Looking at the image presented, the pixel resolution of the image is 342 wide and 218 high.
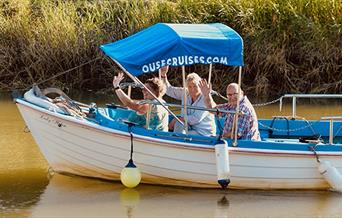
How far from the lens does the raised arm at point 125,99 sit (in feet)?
30.8

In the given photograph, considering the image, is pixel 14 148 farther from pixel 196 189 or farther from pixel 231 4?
pixel 231 4

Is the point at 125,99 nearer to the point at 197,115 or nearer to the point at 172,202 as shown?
the point at 197,115

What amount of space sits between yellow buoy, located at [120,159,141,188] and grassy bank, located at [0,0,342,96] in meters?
8.16

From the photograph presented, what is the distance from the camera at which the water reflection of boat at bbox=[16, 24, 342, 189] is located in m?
9.24

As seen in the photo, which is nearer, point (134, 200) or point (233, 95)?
point (134, 200)

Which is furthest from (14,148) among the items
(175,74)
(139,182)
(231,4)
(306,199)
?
(231,4)

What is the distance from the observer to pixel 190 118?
9.92 m

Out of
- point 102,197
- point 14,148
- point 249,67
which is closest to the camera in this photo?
point 102,197

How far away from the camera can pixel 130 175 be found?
9.45 m

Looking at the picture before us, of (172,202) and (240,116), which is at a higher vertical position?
(240,116)

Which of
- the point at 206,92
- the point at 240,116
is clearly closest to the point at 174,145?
the point at 206,92

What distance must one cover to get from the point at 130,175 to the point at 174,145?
0.61m

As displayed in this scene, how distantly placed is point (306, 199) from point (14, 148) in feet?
15.3

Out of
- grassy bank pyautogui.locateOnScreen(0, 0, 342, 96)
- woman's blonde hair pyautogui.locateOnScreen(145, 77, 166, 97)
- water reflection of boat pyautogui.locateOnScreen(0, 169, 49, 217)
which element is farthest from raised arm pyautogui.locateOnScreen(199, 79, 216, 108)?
grassy bank pyautogui.locateOnScreen(0, 0, 342, 96)
